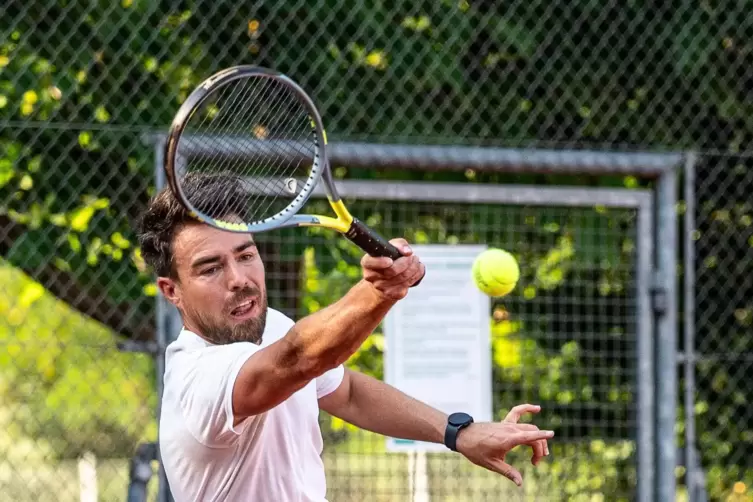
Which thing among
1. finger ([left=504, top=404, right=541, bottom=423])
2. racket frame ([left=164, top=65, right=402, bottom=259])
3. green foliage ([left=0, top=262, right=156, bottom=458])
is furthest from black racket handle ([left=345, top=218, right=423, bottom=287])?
green foliage ([left=0, top=262, right=156, bottom=458])

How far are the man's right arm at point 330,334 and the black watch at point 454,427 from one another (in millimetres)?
659

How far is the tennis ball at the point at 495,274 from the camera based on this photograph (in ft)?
12.7

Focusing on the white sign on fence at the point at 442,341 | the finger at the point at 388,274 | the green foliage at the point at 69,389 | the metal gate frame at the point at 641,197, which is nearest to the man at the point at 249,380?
the finger at the point at 388,274

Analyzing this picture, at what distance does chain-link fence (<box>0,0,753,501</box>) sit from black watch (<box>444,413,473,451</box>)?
1.78 meters

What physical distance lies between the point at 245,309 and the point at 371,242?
0.68 meters

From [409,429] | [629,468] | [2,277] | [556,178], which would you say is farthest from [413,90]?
[2,277]

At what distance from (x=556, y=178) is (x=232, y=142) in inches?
65.1

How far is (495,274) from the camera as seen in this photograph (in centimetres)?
387

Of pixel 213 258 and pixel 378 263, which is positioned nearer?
pixel 378 263

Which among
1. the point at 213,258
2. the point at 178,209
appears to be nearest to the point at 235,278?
the point at 213,258

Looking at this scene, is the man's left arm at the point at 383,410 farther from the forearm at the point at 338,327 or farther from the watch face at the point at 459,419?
the forearm at the point at 338,327

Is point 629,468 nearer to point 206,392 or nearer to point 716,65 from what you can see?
point 716,65

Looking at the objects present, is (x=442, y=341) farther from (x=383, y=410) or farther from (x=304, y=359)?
(x=304, y=359)

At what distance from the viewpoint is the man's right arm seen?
2330 millimetres
